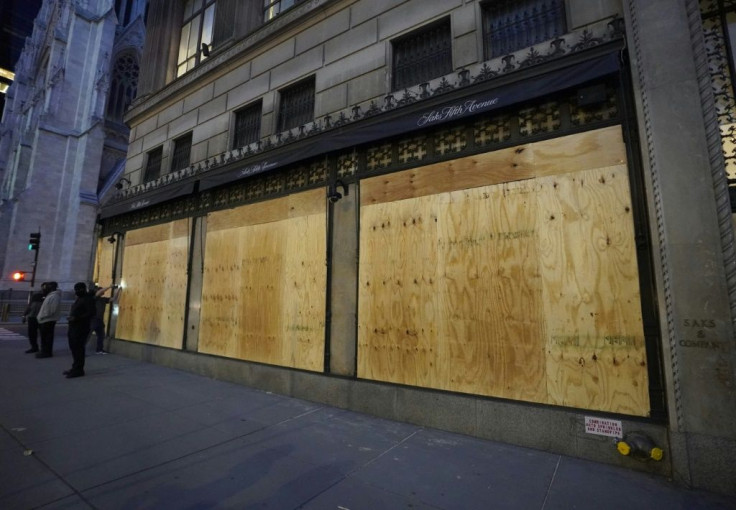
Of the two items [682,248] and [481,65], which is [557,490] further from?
[481,65]

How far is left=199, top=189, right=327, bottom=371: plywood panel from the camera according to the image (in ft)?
22.4

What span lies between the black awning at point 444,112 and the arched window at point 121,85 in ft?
148

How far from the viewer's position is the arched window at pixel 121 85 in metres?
41.2

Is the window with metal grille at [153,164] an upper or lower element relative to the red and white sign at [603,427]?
upper

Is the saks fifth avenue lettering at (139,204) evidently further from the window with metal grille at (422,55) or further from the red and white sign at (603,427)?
the red and white sign at (603,427)

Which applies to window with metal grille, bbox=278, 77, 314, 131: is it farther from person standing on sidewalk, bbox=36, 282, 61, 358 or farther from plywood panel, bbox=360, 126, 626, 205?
person standing on sidewalk, bbox=36, 282, 61, 358

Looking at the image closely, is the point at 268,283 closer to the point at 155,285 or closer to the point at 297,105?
the point at 297,105

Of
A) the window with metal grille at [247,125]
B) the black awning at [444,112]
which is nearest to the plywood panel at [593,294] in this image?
the black awning at [444,112]

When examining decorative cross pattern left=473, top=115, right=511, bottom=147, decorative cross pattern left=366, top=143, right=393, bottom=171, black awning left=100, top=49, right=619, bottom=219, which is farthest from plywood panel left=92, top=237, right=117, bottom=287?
decorative cross pattern left=473, top=115, right=511, bottom=147

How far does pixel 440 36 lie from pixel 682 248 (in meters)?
5.30

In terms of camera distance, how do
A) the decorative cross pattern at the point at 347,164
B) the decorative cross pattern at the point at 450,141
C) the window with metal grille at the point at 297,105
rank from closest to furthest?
the decorative cross pattern at the point at 450,141
the decorative cross pattern at the point at 347,164
the window with metal grille at the point at 297,105

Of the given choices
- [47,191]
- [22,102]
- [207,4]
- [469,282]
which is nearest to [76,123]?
[47,191]

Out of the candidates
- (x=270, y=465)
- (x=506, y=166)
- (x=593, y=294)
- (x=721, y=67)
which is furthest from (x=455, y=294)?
(x=721, y=67)

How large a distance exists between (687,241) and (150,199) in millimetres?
12050
